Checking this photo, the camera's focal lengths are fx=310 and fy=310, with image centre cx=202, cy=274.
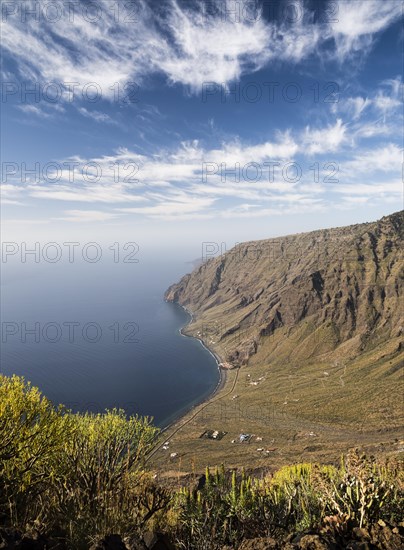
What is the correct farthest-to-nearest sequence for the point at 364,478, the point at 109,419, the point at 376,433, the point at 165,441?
1. the point at 165,441
2. the point at 376,433
3. the point at 109,419
4. the point at 364,478

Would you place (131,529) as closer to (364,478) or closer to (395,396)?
(364,478)

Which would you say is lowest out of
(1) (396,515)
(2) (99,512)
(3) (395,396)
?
(3) (395,396)

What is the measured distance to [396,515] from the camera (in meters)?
27.7

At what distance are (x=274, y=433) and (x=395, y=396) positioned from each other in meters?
82.9

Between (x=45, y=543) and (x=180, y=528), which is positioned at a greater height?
(x=45, y=543)

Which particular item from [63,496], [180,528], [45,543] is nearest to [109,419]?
[63,496]

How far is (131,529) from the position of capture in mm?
26344

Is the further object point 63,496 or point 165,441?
point 165,441

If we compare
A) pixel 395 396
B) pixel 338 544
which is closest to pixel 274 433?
pixel 395 396

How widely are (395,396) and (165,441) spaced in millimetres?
146523

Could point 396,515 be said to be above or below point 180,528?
above

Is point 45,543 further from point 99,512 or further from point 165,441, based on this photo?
point 165,441

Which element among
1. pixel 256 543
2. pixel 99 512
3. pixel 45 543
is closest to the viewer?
pixel 45 543

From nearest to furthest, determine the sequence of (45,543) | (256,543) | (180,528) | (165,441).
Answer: (45,543)
(256,543)
(180,528)
(165,441)
